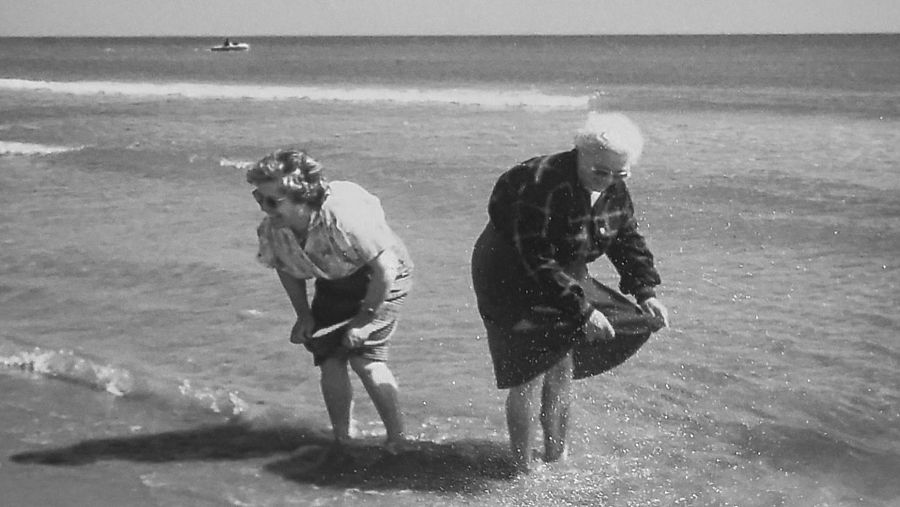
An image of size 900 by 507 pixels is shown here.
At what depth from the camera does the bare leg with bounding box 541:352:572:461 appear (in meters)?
4.15

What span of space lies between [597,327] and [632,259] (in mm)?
364

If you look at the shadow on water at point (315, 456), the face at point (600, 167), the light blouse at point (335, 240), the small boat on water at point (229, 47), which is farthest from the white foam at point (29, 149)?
the small boat on water at point (229, 47)

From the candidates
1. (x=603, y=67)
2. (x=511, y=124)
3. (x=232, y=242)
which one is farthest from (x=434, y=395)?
(x=603, y=67)

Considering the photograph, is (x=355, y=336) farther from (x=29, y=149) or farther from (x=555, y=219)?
(x=29, y=149)

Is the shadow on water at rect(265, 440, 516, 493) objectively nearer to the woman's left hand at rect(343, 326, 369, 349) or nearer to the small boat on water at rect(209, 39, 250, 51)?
the woman's left hand at rect(343, 326, 369, 349)

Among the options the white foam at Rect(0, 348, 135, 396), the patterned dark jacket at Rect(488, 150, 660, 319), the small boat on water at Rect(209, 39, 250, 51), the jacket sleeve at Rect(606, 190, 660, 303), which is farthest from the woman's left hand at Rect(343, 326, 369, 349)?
the small boat on water at Rect(209, 39, 250, 51)

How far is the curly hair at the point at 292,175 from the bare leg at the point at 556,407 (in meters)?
1.11

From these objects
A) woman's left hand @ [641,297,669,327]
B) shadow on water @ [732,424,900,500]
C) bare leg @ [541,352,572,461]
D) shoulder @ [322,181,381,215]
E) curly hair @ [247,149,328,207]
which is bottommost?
shadow on water @ [732,424,900,500]

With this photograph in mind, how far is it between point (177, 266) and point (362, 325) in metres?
4.31

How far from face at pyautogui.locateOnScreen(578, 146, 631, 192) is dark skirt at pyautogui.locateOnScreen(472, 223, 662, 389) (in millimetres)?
374

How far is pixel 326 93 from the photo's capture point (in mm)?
36562

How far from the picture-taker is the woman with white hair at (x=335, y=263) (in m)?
3.83

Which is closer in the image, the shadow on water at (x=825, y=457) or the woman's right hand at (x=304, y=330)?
the woman's right hand at (x=304, y=330)

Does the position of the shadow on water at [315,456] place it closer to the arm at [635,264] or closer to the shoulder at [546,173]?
the arm at [635,264]
